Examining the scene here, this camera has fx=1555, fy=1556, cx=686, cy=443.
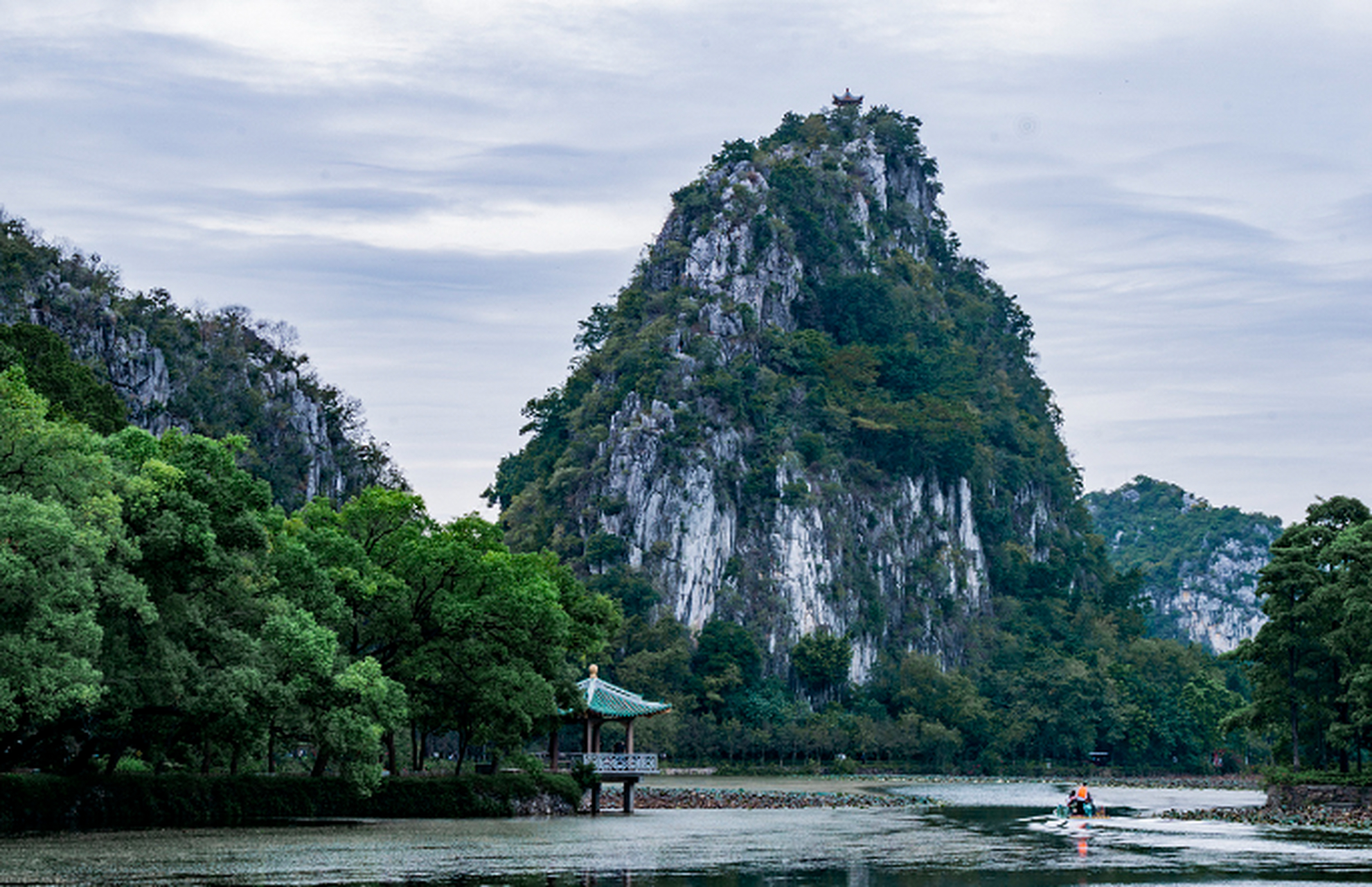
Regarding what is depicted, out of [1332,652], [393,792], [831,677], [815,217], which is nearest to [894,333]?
[815,217]

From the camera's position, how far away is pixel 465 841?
45500 millimetres

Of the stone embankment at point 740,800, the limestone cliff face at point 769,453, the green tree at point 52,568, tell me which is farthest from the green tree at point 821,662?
the green tree at point 52,568

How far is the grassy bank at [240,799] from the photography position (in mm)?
43156

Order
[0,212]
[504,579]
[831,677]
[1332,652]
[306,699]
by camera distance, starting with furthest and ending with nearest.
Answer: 1. [831,677]
2. [0,212]
3. [1332,652]
4. [504,579]
5. [306,699]

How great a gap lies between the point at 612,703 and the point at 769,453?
10278cm

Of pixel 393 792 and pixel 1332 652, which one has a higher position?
pixel 1332 652

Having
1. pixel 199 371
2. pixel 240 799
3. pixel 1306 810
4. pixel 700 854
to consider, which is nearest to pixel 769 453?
pixel 199 371

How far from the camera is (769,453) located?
17225 centimetres

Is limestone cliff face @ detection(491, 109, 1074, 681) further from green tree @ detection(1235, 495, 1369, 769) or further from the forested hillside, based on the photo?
green tree @ detection(1235, 495, 1369, 769)

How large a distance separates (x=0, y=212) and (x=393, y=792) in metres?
64.8

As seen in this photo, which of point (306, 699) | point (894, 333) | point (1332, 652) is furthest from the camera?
point (894, 333)

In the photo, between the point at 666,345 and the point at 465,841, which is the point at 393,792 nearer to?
the point at 465,841

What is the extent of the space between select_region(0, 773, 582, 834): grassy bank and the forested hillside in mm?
66899

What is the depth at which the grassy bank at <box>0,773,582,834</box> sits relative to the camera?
142 feet
